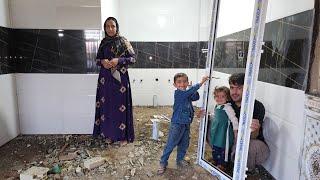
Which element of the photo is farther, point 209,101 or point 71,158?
point 71,158

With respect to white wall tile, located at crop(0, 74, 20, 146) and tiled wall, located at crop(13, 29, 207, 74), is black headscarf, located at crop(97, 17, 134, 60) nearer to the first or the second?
tiled wall, located at crop(13, 29, 207, 74)

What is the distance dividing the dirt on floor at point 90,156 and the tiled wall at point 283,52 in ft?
2.75

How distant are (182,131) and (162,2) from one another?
2.94 metres

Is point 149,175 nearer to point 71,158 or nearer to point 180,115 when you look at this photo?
point 180,115

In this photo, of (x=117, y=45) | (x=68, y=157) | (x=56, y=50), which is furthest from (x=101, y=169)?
(x=56, y=50)

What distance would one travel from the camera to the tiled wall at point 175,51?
1.68 meters

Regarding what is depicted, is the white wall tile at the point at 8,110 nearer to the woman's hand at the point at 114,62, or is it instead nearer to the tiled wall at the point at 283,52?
the woman's hand at the point at 114,62

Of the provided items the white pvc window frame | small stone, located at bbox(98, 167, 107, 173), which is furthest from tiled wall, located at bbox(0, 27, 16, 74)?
the white pvc window frame

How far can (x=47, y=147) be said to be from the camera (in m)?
2.63

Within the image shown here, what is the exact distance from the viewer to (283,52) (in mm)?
1842

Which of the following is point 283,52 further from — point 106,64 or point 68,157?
point 68,157

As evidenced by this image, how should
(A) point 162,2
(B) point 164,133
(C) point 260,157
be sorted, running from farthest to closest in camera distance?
(A) point 162,2
(B) point 164,133
(C) point 260,157

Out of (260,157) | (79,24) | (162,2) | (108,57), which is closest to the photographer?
(260,157)

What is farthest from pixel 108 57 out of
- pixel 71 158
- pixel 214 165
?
pixel 214 165
